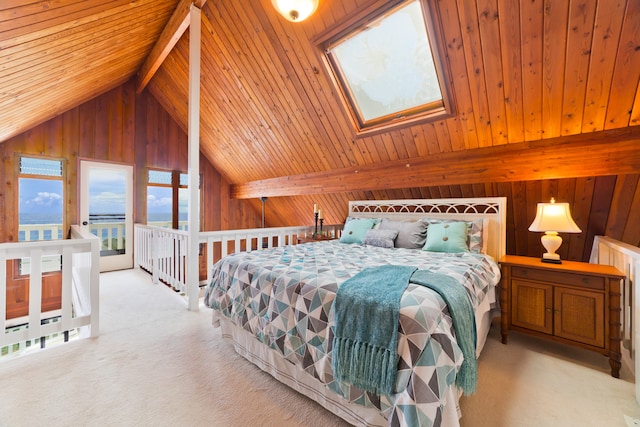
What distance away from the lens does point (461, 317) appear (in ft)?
4.01

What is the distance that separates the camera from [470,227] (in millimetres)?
2578

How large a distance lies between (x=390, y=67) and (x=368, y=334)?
2.42 m

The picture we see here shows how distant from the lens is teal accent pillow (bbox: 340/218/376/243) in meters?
3.07

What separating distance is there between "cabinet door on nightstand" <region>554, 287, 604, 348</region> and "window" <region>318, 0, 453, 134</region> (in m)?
1.76

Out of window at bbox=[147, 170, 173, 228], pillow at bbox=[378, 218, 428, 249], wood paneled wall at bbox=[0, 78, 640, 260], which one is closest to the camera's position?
wood paneled wall at bbox=[0, 78, 640, 260]

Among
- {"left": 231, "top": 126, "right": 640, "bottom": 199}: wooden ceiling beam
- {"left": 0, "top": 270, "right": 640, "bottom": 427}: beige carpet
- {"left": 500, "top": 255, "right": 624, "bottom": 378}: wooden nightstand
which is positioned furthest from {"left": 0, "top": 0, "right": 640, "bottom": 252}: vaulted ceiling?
{"left": 0, "top": 270, "right": 640, "bottom": 427}: beige carpet

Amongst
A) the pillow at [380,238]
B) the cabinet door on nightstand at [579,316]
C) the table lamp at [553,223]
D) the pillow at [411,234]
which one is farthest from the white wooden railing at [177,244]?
the cabinet door on nightstand at [579,316]

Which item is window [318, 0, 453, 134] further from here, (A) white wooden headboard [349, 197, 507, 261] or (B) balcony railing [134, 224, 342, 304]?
(B) balcony railing [134, 224, 342, 304]

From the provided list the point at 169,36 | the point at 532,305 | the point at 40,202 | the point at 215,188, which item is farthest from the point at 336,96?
the point at 40,202

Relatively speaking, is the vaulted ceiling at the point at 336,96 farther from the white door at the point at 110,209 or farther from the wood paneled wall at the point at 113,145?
the white door at the point at 110,209

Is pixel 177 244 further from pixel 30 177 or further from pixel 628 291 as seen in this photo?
pixel 628 291

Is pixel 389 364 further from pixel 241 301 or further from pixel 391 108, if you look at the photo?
pixel 391 108

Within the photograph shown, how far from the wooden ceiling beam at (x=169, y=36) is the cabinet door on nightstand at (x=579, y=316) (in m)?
4.19

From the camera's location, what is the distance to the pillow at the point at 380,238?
280cm
